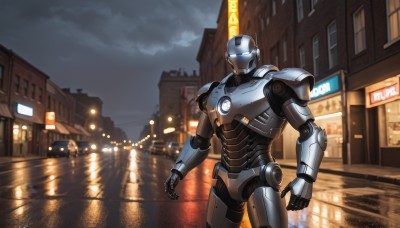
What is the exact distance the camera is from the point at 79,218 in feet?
22.2

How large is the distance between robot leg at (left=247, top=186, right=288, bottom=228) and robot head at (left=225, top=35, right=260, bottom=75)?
37.0 inches

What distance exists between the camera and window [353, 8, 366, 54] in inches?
713

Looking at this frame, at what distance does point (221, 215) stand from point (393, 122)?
16203 mm

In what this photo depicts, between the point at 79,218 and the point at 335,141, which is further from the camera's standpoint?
the point at 335,141

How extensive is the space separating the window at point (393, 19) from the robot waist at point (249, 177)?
14235 mm

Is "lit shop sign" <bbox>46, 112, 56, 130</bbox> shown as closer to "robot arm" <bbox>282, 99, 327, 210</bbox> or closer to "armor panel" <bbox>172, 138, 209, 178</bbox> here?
"armor panel" <bbox>172, 138, 209, 178</bbox>

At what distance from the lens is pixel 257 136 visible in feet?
10.0

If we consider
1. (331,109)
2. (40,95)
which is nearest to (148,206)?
(331,109)

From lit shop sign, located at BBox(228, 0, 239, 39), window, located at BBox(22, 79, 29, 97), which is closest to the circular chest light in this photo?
lit shop sign, located at BBox(228, 0, 239, 39)

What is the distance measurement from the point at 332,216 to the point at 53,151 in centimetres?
3176

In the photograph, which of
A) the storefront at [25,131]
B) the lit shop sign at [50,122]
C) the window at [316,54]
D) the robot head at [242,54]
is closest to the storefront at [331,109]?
the window at [316,54]

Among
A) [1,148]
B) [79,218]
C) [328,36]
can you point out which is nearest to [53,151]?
[1,148]

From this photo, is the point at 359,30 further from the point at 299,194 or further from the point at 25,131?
the point at 25,131

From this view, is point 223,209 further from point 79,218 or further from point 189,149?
point 79,218
